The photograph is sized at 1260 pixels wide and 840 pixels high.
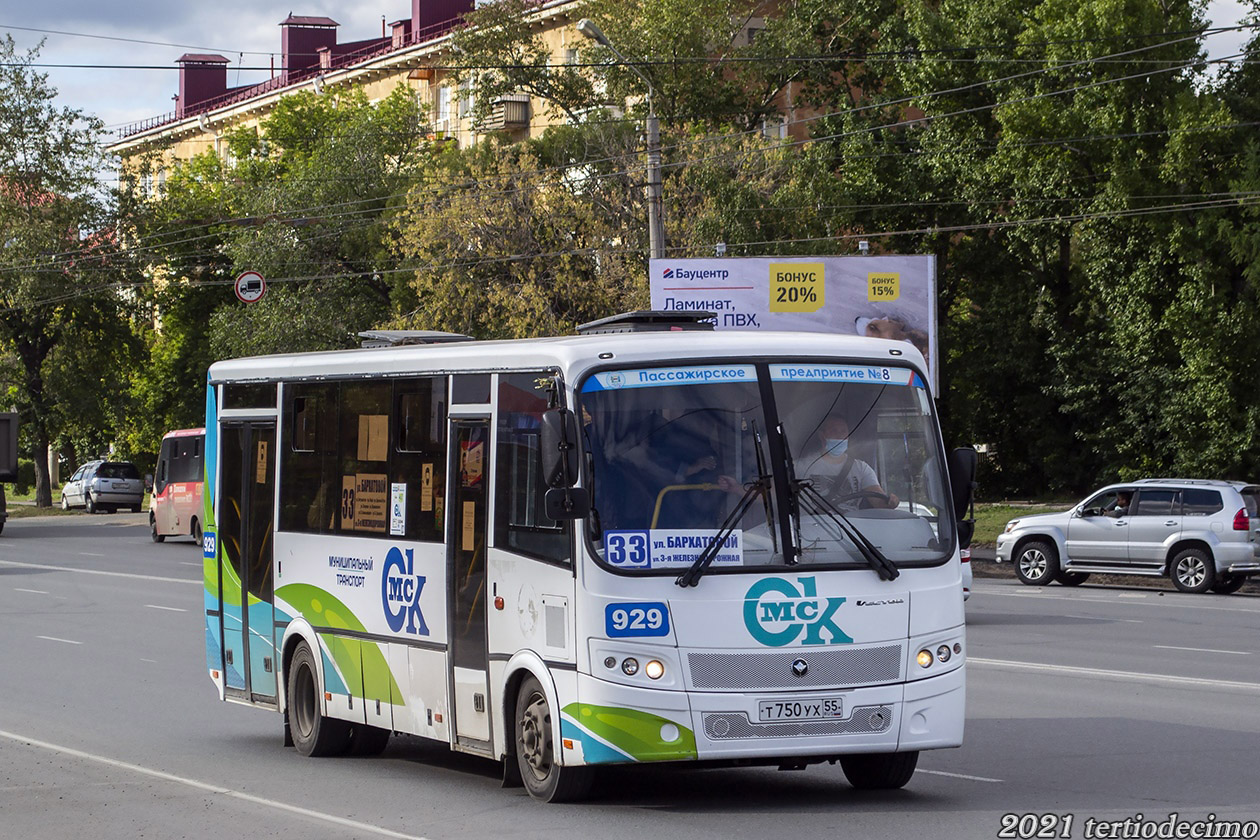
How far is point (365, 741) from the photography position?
1145 cm

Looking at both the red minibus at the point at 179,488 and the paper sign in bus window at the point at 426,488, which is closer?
the paper sign in bus window at the point at 426,488

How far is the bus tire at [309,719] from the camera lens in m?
11.3

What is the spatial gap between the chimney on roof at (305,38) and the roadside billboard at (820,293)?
169 ft

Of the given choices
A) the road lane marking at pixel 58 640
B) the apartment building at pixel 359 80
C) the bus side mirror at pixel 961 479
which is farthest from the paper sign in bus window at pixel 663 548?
the apartment building at pixel 359 80

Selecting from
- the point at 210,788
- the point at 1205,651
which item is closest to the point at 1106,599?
the point at 1205,651

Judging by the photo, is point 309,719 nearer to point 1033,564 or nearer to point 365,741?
point 365,741

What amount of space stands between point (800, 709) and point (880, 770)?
1.02 metres

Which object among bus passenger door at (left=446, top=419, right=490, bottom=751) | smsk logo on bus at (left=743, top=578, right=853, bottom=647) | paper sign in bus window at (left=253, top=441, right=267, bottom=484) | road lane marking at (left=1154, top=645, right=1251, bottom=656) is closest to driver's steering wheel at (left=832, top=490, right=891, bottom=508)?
smsk logo on bus at (left=743, top=578, right=853, bottom=647)

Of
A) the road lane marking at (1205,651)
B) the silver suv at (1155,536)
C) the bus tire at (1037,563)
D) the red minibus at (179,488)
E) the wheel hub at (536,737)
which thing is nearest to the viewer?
the wheel hub at (536,737)

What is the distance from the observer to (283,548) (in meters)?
11.8

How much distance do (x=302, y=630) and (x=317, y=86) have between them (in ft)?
224

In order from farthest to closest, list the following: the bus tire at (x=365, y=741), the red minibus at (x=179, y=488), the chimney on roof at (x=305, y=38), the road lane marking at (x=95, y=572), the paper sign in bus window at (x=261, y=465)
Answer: the chimney on roof at (x=305, y=38), the red minibus at (x=179, y=488), the road lane marking at (x=95, y=572), the paper sign in bus window at (x=261, y=465), the bus tire at (x=365, y=741)

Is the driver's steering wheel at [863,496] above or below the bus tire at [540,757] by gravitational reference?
above

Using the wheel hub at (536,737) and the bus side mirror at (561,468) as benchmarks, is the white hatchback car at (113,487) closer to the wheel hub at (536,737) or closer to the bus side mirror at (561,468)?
the wheel hub at (536,737)
